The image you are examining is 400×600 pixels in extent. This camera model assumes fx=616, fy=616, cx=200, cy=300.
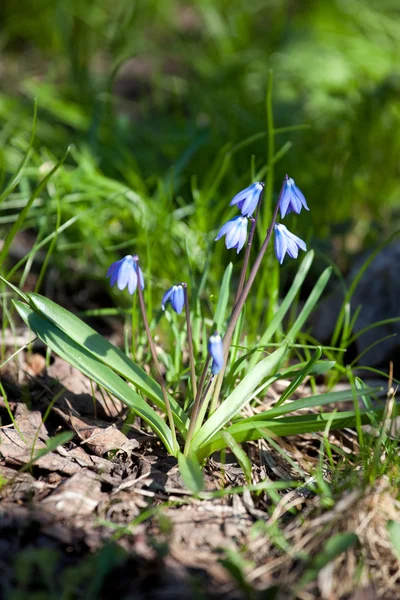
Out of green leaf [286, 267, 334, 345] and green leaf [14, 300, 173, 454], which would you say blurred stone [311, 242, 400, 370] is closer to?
green leaf [286, 267, 334, 345]

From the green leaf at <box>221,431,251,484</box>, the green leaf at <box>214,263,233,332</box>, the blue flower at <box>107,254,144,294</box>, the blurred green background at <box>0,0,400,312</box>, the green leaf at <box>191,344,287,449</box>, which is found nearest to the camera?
the blue flower at <box>107,254,144,294</box>

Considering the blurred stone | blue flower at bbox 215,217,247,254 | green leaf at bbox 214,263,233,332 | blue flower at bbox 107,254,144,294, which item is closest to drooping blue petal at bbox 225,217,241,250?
blue flower at bbox 215,217,247,254

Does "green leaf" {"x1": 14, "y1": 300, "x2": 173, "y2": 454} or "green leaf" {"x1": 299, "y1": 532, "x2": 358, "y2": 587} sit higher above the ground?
"green leaf" {"x1": 299, "y1": 532, "x2": 358, "y2": 587}

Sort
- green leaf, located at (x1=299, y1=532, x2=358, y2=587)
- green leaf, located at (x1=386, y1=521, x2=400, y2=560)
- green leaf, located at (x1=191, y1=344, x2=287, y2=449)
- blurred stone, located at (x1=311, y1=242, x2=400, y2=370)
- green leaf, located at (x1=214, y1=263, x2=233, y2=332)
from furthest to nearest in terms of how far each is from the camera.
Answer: blurred stone, located at (x1=311, y1=242, x2=400, y2=370), green leaf, located at (x1=214, y1=263, x2=233, y2=332), green leaf, located at (x1=191, y1=344, x2=287, y2=449), green leaf, located at (x1=386, y1=521, x2=400, y2=560), green leaf, located at (x1=299, y1=532, x2=358, y2=587)

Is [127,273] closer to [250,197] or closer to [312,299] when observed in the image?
[250,197]

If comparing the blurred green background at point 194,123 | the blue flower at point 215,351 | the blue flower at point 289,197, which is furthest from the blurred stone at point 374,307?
the blue flower at point 215,351

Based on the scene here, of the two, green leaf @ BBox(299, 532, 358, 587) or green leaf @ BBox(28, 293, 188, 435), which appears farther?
green leaf @ BBox(28, 293, 188, 435)

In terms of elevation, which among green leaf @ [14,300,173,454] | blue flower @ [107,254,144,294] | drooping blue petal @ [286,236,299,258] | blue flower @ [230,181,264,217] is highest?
blue flower @ [230,181,264,217]
